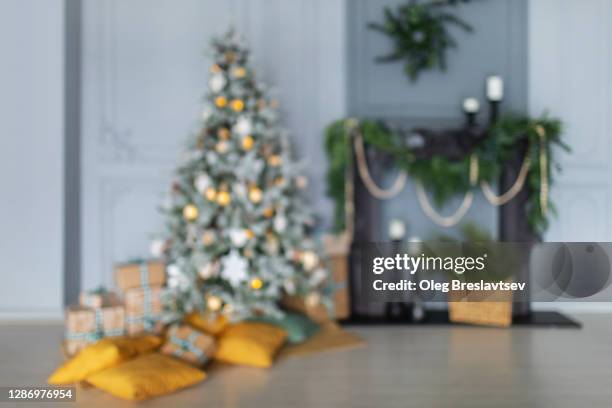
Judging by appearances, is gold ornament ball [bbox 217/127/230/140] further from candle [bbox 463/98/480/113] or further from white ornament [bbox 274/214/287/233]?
candle [bbox 463/98/480/113]

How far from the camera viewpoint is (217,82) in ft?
9.43

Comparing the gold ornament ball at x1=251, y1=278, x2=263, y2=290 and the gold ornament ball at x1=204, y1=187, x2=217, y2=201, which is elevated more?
the gold ornament ball at x1=204, y1=187, x2=217, y2=201

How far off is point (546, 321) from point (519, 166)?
1131 mm

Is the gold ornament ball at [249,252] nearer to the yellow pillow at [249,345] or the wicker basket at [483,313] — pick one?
the yellow pillow at [249,345]

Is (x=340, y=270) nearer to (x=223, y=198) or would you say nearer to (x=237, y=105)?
(x=223, y=198)

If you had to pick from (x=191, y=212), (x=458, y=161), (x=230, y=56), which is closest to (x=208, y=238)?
(x=191, y=212)

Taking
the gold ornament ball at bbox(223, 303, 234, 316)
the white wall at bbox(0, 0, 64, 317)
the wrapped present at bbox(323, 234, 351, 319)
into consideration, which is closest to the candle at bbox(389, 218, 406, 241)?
the wrapped present at bbox(323, 234, 351, 319)

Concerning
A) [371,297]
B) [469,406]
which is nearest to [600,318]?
[469,406]

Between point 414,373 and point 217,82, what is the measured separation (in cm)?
204

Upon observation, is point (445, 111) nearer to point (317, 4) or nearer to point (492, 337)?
point (317, 4)

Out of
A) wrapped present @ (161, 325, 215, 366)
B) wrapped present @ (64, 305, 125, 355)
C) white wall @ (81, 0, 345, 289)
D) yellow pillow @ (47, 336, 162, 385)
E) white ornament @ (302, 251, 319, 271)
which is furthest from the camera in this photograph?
white wall @ (81, 0, 345, 289)

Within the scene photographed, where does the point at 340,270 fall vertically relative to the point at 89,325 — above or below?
above

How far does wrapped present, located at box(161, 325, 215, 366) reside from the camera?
2435mm

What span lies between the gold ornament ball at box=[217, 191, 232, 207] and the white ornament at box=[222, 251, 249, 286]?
12.6 inches
